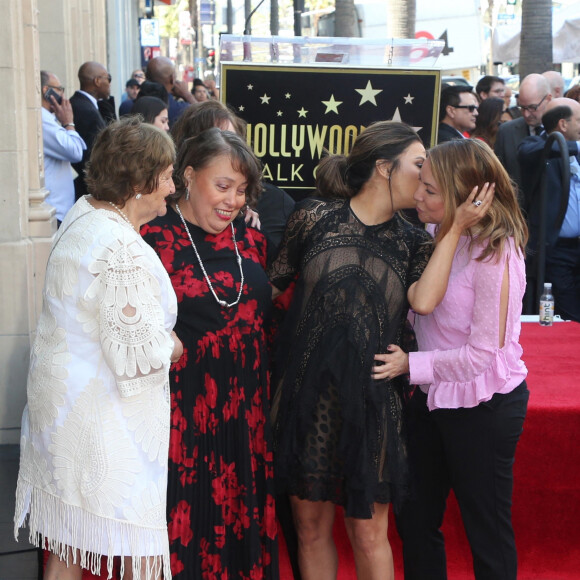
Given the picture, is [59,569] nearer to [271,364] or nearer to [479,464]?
[271,364]

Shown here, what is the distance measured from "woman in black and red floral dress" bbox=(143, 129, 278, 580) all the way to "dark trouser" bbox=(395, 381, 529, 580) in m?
0.57

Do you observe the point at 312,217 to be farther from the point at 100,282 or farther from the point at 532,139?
the point at 532,139

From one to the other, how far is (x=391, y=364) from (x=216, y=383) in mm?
654

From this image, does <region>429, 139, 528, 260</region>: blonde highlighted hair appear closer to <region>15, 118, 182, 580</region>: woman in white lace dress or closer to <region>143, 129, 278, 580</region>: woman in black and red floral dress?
<region>143, 129, 278, 580</region>: woman in black and red floral dress

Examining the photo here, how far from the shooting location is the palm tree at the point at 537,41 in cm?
1524

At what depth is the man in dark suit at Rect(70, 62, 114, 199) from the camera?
846cm

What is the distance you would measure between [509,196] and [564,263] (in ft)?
12.4

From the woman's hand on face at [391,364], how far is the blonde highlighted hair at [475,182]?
0.43 metres

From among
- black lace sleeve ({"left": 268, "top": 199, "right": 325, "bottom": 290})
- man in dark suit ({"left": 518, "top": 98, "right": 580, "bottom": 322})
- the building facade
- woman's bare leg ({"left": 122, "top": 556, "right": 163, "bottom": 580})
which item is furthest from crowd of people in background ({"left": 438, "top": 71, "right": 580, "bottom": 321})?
woman's bare leg ({"left": 122, "top": 556, "right": 163, "bottom": 580})

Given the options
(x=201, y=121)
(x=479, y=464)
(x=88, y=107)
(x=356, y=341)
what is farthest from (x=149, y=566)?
(x=88, y=107)

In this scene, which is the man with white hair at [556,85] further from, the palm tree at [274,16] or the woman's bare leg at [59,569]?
the palm tree at [274,16]

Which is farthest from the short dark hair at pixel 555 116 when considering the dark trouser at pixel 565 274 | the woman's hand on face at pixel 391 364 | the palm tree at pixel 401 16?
the palm tree at pixel 401 16

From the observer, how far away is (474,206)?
302cm

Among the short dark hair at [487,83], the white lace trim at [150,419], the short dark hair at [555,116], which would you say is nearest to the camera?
the white lace trim at [150,419]
